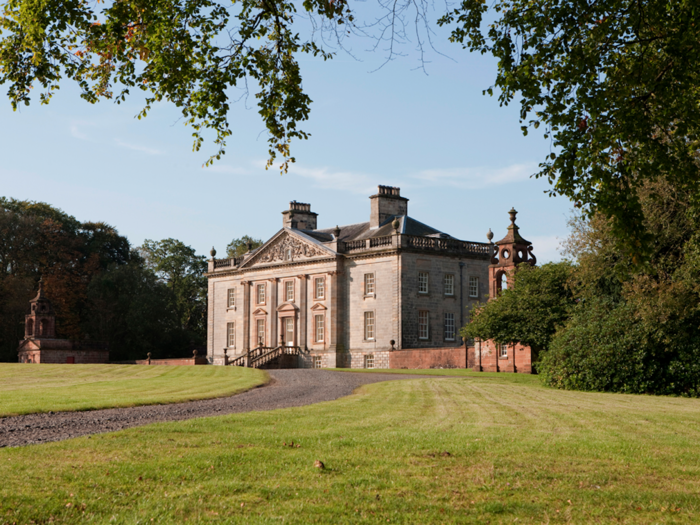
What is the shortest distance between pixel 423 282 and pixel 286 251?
514 inches

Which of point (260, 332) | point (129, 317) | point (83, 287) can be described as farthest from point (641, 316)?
point (83, 287)

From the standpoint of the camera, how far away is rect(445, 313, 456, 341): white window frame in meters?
54.4

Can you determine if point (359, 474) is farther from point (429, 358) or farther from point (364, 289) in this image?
point (364, 289)

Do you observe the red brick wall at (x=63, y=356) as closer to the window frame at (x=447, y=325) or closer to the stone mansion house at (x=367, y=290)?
the stone mansion house at (x=367, y=290)

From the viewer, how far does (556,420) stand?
46.0 feet

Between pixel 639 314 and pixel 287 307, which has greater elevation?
pixel 287 307

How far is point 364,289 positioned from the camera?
55.3 meters

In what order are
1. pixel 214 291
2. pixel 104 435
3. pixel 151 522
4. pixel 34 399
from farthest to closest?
pixel 214 291 < pixel 34 399 < pixel 104 435 < pixel 151 522

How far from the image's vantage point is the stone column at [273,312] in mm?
Answer: 61031

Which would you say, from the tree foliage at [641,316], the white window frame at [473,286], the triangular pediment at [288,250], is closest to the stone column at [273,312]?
the triangular pediment at [288,250]

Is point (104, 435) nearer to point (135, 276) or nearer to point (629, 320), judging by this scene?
point (629, 320)

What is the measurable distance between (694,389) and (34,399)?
20.4m

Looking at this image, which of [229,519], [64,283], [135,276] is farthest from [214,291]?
[229,519]

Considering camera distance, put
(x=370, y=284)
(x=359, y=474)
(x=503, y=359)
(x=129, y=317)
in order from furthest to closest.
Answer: (x=129, y=317)
(x=370, y=284)
(x=503, y=359)
(x=359, y=474)
